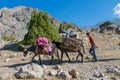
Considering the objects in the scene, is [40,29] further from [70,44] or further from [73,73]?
[73,73]

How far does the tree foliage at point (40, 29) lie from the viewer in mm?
29953

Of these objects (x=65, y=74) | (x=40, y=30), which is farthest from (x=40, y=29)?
(x=65, y=74)

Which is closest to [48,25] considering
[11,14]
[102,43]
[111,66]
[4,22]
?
[102,43]

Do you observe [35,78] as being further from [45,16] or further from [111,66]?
[45,16]

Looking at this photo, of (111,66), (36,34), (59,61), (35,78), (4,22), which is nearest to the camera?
(35,78)

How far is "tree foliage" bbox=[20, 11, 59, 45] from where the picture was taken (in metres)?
30.0

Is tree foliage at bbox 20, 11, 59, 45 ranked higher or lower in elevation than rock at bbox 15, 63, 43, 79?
higher

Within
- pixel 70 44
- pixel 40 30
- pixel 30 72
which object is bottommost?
pixel 30 72

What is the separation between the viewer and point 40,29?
100 feet

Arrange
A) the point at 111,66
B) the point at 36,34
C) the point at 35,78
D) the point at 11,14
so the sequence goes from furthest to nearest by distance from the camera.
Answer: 1. the point at 11,14
2. the point at 36,34
3. the point at 111,66
4. the point at 35,78

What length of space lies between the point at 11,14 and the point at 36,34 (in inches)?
3488

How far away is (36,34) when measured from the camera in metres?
30.0

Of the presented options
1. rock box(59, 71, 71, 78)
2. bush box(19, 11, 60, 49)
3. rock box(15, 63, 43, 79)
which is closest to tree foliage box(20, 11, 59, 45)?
bush box(19, 11, 60, 49)

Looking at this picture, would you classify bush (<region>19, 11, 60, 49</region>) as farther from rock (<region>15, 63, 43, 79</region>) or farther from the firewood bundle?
rock (<region>15, 63, 43, 79</region>)
